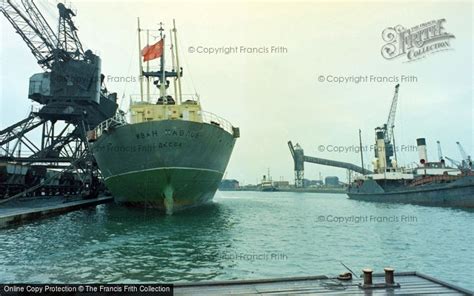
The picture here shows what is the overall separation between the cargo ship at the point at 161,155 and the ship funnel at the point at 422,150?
3535 cm

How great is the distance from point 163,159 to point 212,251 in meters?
9.38

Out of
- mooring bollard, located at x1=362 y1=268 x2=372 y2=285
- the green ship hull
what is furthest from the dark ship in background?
mooring bollard, located at x1=362 y1=268 x2=372 y2=285

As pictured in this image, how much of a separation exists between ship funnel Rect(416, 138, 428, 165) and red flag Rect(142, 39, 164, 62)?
41.0 metres

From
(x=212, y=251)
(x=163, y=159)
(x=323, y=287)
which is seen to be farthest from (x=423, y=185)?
(x=323, y=287)

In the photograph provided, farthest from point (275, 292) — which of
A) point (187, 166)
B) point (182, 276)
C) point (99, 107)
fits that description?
point (99, 107)

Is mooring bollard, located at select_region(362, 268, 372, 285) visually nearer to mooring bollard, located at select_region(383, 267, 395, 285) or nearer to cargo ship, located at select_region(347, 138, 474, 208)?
mooring bollard, located at select_region(383, 267, 395, 285)

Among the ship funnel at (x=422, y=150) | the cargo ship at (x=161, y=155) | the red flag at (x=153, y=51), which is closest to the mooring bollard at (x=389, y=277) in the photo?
the cargo ship at (x=161, y=155)

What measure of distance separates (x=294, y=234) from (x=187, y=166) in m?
7.89

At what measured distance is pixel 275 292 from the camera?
18.0 feet

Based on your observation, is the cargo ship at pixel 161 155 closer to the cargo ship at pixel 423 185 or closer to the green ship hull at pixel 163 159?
the green ship hull at pixel 163 159

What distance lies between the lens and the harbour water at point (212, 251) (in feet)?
28.9

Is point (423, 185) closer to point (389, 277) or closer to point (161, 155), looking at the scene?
point (161, 155)

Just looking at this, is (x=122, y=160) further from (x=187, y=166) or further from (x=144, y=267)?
(x=144, y=267)

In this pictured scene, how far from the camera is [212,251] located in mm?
11398
